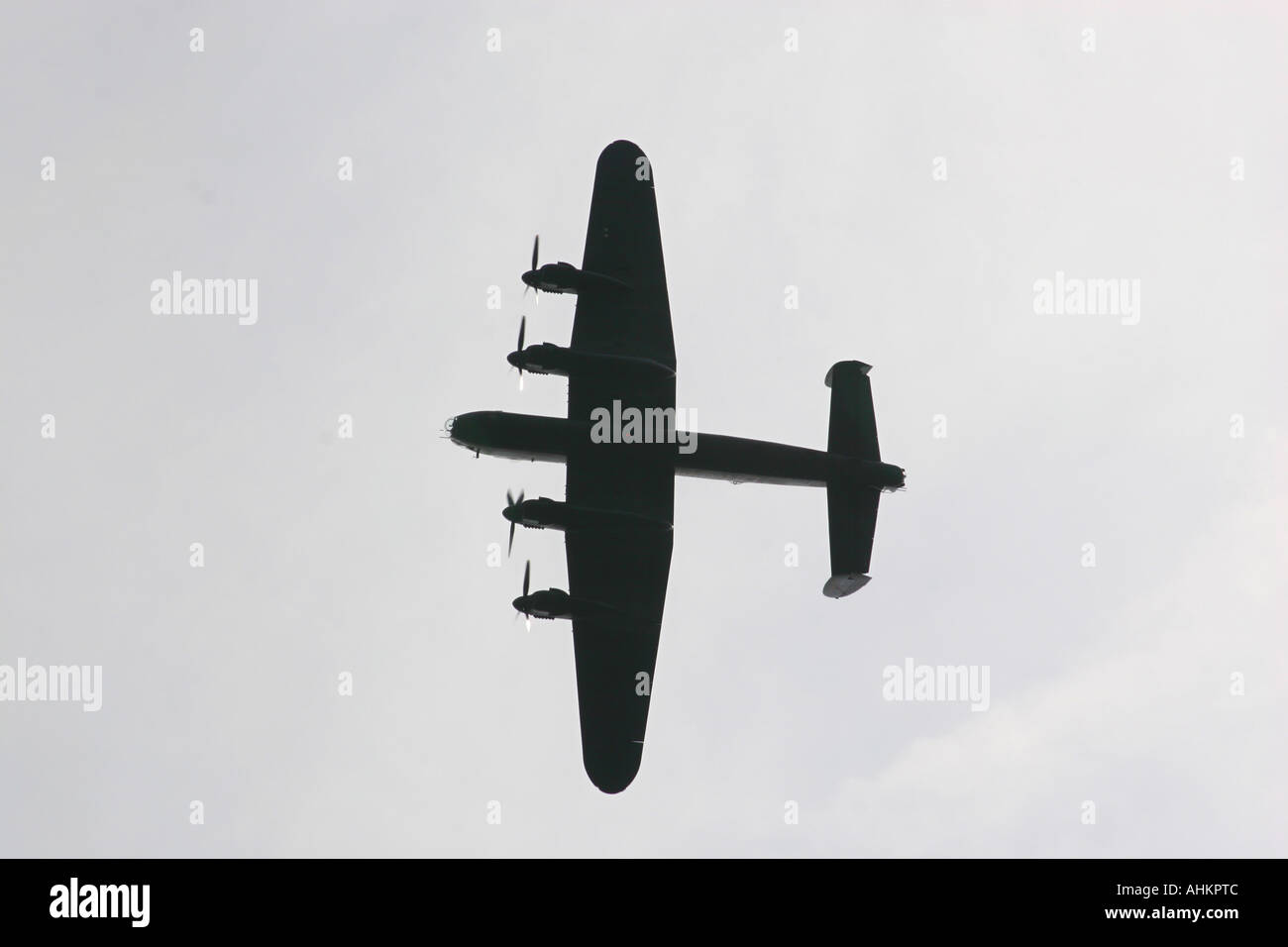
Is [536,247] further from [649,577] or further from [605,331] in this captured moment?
[649,577]

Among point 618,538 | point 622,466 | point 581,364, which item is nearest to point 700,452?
point 622,466

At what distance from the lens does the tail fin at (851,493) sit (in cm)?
4059

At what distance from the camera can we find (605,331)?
40.0 m

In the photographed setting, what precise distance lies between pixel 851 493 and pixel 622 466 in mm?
8031

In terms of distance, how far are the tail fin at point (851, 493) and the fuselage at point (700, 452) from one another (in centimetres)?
41

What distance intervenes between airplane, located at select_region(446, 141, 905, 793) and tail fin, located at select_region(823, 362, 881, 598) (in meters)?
0.05

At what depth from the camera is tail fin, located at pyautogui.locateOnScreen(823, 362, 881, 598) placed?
40.6 m

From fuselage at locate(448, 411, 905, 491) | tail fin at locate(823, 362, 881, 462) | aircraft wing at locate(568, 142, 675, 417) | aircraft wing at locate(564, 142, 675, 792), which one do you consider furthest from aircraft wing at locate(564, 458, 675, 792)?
tail fin at locate(823, 362, 881, 462)

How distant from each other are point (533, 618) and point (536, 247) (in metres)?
12.0

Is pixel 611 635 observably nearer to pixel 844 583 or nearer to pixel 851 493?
pixel 844 583

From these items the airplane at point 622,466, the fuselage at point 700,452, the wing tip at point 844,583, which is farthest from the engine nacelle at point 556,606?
the wing tip at point 844,583

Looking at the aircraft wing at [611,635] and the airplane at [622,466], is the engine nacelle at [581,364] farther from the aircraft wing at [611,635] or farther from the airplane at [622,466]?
the aircraft wing at [611,635]

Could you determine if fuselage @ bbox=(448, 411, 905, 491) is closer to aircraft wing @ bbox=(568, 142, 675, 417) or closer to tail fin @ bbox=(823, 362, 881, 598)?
tail fin @ bbox=(823, 362, 881, 598)

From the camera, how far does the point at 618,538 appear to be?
38.7 meters
